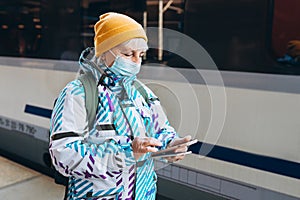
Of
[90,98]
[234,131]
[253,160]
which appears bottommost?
[253,160]

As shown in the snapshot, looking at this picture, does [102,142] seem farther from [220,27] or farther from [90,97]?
[220,27]

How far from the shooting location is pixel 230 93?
2576 millimetres

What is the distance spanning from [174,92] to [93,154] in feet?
5.41

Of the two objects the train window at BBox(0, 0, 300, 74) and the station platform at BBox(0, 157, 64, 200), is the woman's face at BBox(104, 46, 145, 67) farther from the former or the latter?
the station platform at BBox(0, 157, 64, 200)

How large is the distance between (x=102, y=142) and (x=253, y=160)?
1428mm

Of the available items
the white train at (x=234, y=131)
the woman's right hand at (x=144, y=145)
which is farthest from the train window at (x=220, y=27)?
the woman's right hand at (x=144, y=145)

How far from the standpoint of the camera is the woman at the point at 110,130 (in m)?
1.31

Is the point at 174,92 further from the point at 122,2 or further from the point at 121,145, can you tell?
the point at 121,145

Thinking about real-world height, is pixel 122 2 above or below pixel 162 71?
above

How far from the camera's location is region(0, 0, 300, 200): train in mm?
2336

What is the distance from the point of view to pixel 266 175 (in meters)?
2.42

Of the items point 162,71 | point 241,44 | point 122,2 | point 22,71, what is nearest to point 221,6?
point 241,44

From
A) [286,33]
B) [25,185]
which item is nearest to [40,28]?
[25,185]

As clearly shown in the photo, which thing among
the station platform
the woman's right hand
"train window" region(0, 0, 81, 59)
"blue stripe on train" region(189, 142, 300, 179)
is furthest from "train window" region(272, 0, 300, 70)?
the station platform
